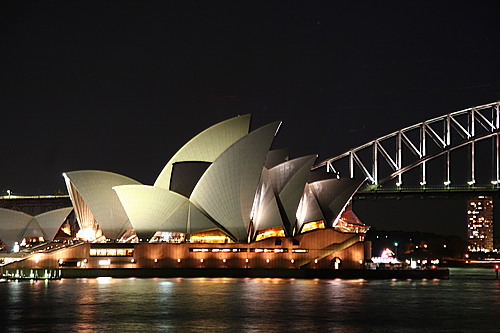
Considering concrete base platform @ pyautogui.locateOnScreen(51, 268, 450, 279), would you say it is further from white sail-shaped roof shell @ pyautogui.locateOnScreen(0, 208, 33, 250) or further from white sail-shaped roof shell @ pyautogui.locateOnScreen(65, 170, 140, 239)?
white sail-shaped roof shell @ pyautogui.locateOnScreen(0, 208, 33, 250)

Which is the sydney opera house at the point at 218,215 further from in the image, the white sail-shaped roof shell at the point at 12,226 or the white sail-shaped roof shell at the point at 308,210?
the white sail-shaped roof shell at the point at 12,226

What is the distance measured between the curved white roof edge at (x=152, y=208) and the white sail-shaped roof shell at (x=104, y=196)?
375cm

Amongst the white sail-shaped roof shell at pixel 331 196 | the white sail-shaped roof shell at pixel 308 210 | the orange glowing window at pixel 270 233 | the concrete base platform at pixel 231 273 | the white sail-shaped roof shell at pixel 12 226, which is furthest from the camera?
the white sail-shaped roof shell at pixel 12 226

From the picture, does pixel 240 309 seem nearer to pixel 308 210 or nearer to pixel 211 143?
pixel 211 143

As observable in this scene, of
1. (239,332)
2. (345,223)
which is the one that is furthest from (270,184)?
(239,332)

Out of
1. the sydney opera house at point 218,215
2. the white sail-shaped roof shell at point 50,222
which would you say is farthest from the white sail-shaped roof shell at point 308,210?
the white sail-shaped roof shell at point 50,222

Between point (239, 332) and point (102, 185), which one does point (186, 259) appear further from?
point (239, 332)

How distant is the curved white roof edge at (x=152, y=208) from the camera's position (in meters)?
71.7

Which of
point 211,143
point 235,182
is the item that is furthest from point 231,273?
point 211,143

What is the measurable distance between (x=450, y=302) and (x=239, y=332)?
734 inches

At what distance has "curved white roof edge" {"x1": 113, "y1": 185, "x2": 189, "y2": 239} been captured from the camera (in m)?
71.7

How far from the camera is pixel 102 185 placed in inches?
3022

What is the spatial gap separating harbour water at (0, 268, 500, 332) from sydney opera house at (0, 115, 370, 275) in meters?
15.1

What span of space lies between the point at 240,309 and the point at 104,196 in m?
40.6
